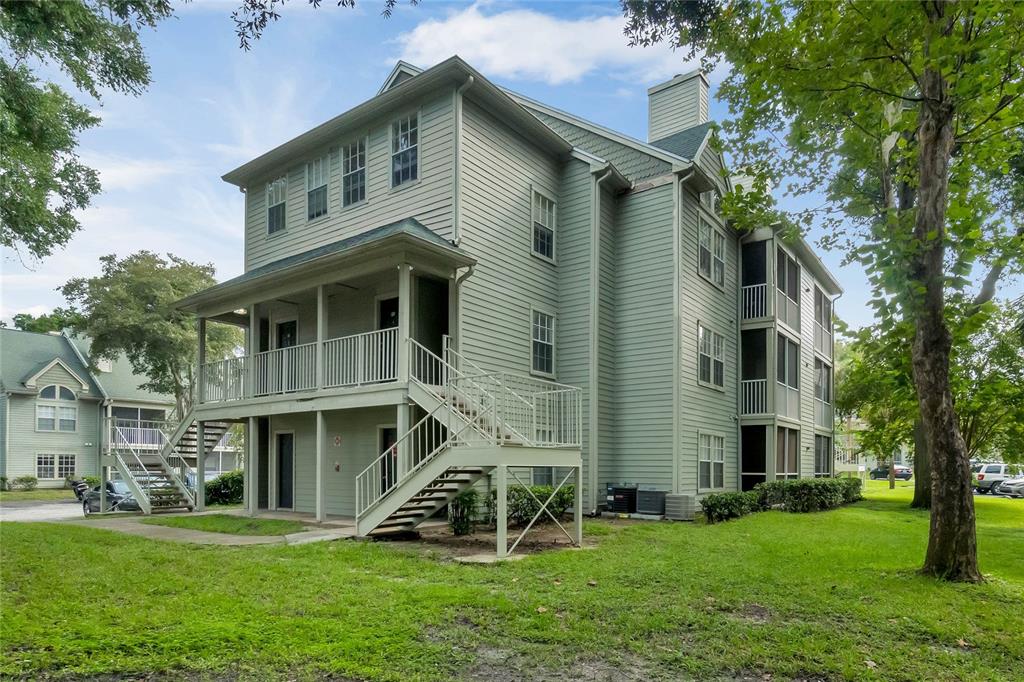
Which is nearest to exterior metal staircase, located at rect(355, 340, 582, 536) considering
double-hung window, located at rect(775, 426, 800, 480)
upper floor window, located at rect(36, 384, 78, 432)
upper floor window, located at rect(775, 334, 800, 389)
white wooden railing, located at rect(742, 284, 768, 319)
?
white wooden railing, located at rect(742, 284, 768, 319)

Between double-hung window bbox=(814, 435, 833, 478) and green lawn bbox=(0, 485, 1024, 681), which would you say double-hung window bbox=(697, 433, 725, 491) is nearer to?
green lawn bbox=(0, 485, 1024, 681)

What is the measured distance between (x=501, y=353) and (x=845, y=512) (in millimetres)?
11957

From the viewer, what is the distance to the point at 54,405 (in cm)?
3619

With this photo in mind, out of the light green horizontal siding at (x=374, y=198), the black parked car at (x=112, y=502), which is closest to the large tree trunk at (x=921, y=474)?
the light green horizontal siding at (x=374, y=198)

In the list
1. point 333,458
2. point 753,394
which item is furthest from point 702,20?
point 753,394

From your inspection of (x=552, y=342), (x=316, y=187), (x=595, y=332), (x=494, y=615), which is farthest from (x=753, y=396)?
(x=494, y=615)

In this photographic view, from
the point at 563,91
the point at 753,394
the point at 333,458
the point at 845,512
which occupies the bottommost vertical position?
the point at 845,512

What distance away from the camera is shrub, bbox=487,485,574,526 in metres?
13.3

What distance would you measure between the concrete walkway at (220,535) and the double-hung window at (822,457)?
19.8 m

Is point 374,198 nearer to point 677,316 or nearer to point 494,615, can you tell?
point 677,316

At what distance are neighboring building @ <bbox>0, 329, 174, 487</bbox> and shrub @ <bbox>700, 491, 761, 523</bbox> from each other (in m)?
29.7

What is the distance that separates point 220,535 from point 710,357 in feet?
42.5

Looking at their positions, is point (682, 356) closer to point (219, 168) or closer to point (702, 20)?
point (702, 20)

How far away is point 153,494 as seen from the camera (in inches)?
701
